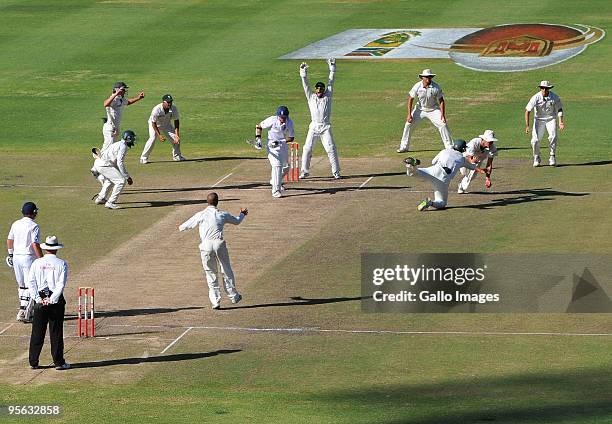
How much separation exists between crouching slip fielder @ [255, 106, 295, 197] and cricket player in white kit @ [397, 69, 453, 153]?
190 inches

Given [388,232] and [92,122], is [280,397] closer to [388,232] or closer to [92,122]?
[388,232]

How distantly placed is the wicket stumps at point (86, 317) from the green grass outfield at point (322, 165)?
0.93 m

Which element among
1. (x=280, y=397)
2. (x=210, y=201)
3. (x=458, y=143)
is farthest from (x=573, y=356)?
(x=458, y=143)

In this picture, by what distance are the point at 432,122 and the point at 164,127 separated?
21.6ft

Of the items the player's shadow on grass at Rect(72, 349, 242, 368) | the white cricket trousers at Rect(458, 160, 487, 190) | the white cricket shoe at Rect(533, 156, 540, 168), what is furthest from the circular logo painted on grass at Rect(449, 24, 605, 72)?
the player's shadow on grass at Rect(72, 349, 242, 368)

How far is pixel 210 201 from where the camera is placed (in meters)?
24.0

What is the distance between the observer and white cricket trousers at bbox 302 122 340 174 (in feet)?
110

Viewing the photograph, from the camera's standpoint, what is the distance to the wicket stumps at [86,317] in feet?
74.3

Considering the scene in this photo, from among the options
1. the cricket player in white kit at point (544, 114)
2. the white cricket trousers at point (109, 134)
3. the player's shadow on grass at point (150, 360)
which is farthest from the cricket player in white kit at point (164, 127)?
the player's shadow on grass at point (150, 360)

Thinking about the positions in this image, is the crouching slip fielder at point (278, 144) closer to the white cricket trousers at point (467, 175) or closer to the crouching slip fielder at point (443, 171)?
the crouching slip fielder at point (443, 171)

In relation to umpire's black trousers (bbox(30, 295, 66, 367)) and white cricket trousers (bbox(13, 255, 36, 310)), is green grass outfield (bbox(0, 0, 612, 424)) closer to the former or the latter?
umpire's black trousers (bbox(30, 295, 66, 367))

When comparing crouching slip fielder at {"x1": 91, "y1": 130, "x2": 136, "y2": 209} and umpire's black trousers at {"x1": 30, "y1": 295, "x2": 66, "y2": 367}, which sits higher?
crouching slip fielder at {"x1": 91, "y1": 130, "x2": 136, "y2": 209}

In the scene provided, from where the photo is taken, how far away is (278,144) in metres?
31.5

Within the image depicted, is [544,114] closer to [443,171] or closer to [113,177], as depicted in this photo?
[443,171]
